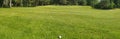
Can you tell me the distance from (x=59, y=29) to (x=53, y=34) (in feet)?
5.47

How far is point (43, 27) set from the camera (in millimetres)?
22422

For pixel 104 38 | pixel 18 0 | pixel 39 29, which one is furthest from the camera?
pixel 18 0

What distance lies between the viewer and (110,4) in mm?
73000

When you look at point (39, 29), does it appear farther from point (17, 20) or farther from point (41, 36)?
point (17, 20)

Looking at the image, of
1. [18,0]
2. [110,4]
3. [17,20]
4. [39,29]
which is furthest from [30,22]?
[18,0]

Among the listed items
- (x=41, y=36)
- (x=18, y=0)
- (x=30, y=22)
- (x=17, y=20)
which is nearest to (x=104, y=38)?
(x=41, y=36)

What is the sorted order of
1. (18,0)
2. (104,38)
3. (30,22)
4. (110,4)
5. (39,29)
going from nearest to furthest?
(104,38) → (39,29) → (30,22) → (110,4) → (18,0)

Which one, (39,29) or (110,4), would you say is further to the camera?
(110,4)

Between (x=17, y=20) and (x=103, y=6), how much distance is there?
5165cm

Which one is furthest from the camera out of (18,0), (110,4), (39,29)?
(18,0)

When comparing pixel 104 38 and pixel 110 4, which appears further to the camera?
pixel 110 4

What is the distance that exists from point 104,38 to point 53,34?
401cm

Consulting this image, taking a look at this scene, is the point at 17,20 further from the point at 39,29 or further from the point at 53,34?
the point at 53,34

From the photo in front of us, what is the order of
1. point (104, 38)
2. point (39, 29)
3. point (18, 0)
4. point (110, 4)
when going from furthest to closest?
point (18, 0), point (110, 4), point (39, 29), point (104, 38)
